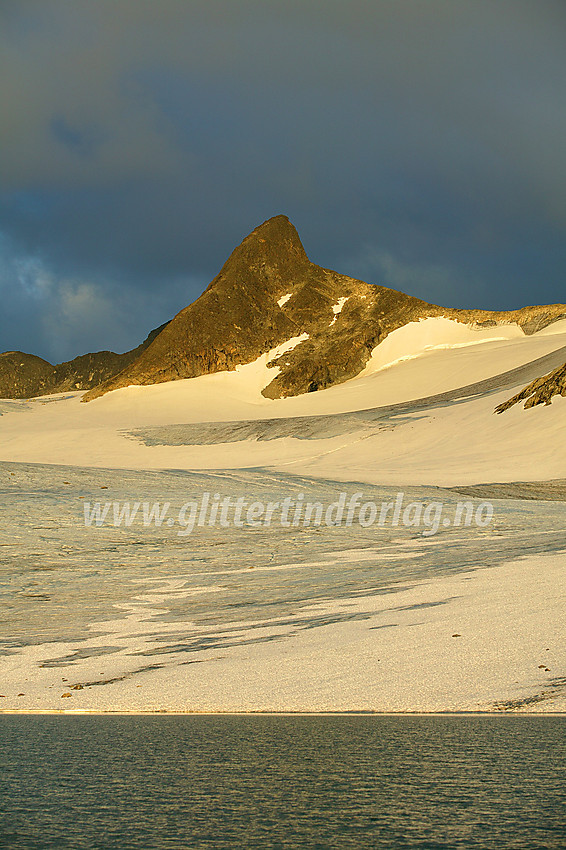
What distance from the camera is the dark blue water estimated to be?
3084 millimetres

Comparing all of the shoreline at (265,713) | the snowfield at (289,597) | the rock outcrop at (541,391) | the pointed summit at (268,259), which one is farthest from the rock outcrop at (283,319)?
the shoreline at (265,713)

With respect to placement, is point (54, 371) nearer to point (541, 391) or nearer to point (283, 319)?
point (283, 319)

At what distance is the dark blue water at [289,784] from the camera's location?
3.08 m

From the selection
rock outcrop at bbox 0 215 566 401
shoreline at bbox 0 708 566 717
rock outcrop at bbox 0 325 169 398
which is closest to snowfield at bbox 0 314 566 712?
shoreline at bbox 0 708 566 717

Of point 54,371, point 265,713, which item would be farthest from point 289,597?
point 54,371

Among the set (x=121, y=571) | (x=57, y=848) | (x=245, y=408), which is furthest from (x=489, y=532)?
Result: (x=245, y=408)

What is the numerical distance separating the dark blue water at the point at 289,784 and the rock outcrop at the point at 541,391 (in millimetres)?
39222

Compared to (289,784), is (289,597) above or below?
below

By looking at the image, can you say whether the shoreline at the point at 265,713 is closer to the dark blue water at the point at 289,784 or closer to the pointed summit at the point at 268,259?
the dark blue water at the point at 289,784

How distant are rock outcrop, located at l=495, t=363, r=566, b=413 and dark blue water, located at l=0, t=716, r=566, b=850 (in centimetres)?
3922

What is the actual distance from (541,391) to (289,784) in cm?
4190

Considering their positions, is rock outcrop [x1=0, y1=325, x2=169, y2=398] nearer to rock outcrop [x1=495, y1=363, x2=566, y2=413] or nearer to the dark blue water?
rock outcrop [x1=495, y1=363, x2=566, y2=413]

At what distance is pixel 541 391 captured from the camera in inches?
1695

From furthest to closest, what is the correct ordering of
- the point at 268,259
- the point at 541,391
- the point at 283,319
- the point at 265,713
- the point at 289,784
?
the point at 268,259 < the point at 283,319 < the point at 541,391 < the point at 265,713 < the point at 289,784
